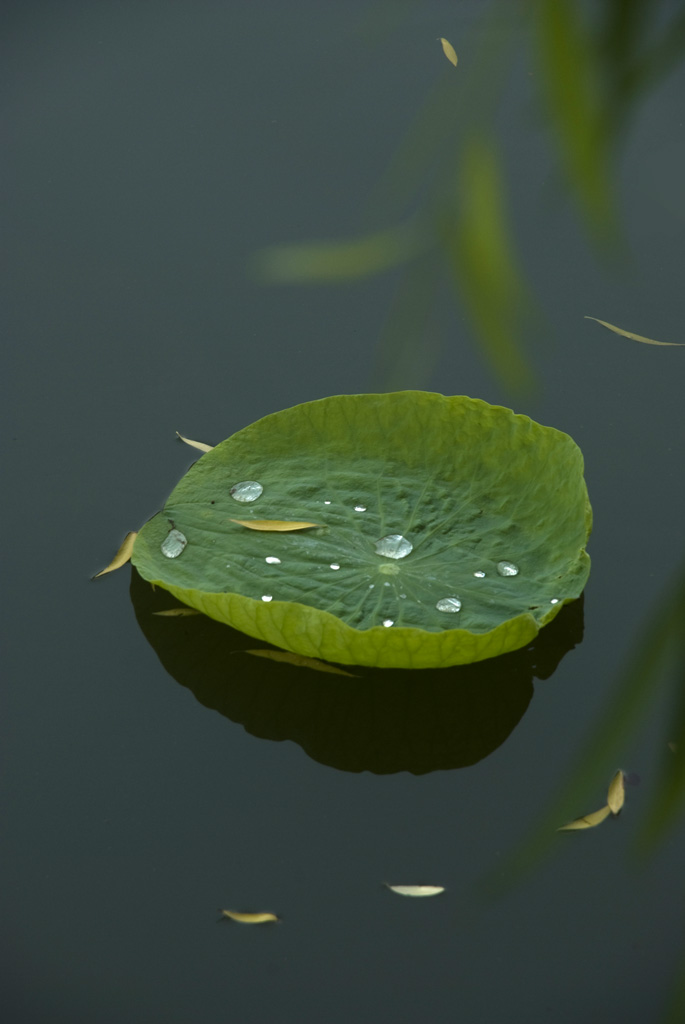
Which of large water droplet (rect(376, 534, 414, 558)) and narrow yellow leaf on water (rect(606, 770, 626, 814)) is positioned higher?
large water droplet (rect(376, 534, 414, 558))

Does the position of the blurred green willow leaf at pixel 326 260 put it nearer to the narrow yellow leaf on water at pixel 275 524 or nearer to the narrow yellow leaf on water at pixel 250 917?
the narrow yellow leaf on water at pixel 275 524

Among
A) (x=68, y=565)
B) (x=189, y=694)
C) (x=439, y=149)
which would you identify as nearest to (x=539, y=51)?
(x=439, y=149)

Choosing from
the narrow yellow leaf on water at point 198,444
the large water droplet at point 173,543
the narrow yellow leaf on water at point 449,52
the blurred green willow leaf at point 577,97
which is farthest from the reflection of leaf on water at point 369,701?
the narrow yellow leaf on water at point 449,52

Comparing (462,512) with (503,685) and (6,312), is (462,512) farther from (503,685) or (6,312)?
(6,312)

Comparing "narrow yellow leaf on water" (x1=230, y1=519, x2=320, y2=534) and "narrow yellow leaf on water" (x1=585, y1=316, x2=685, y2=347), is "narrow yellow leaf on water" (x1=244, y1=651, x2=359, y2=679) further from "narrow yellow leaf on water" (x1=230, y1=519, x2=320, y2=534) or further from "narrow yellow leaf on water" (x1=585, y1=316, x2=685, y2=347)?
"narrow yellow leaf on water" (x1=585, y1=316, x2=685, y2=347)

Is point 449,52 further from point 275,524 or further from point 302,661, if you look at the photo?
point 302,661

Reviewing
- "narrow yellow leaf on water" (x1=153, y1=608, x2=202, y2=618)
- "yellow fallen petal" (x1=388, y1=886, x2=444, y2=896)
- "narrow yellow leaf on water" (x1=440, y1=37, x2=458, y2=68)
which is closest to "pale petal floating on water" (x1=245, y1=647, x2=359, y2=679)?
"narrow yellow leaf on water" (x1=153, y1=608, x2=202, y2=618)
